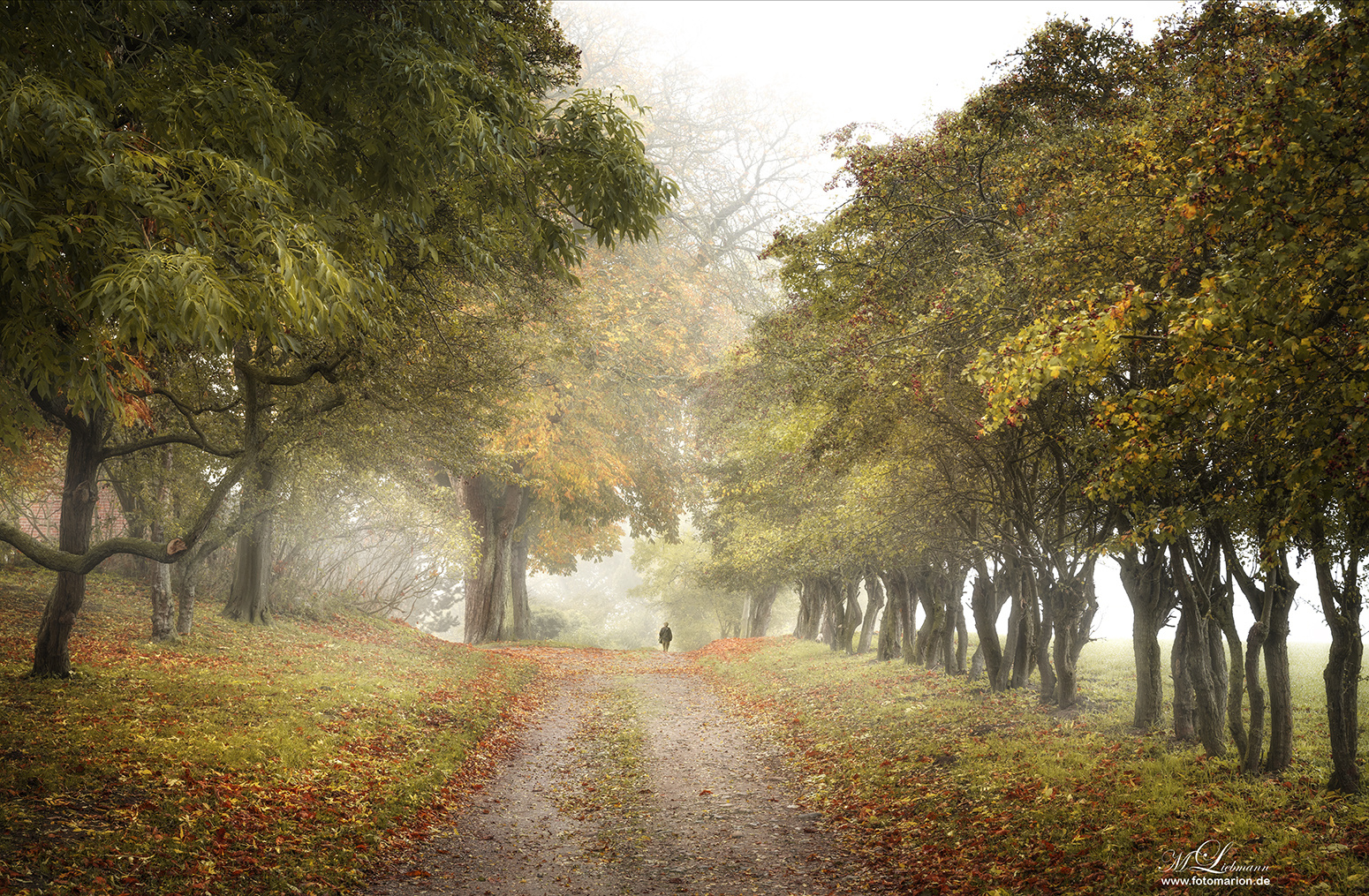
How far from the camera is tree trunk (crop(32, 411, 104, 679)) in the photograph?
389 inches

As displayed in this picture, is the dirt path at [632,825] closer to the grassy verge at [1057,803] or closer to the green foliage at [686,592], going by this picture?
the grassy verge at [1057,803]

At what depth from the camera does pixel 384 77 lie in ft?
19.9

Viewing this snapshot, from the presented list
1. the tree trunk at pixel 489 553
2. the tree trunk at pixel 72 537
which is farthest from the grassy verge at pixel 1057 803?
the tree trunk at pixel 489 553

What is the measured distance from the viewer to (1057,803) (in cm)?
760

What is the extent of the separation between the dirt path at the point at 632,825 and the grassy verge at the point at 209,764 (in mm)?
682

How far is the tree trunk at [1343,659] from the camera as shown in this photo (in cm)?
752

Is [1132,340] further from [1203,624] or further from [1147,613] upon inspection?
[1147,613]

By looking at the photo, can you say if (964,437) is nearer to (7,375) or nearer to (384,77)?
(384,77)

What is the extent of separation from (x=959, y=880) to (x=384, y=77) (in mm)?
8051

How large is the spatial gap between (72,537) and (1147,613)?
15340 millimetres

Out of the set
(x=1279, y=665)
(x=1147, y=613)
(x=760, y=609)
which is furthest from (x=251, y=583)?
(x=760, y=609)

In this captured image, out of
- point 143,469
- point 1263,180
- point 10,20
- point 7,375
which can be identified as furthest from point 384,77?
point 143,469

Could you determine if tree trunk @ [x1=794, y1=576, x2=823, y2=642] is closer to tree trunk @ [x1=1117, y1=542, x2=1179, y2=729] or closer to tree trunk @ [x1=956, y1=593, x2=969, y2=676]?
tree trunk @ [x1=956, y1=593, x2=969, y2=676]

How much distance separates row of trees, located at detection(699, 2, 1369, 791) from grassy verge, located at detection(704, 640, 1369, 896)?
2.88 feet
